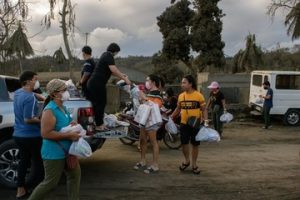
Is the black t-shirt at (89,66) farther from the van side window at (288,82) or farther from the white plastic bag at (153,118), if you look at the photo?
the van side window at (288,82)

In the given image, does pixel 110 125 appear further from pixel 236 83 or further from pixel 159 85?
pixel 236 83

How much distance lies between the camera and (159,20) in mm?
31703

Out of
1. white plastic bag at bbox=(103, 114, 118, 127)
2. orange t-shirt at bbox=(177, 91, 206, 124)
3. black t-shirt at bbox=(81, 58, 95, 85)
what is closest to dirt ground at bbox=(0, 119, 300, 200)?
white plastic bag at bbox=(103, 114, 118, 127)

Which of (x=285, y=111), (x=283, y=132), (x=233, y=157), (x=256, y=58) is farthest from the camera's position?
(x=256, y=58)

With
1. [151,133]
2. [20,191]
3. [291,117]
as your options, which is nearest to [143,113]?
[151,133]

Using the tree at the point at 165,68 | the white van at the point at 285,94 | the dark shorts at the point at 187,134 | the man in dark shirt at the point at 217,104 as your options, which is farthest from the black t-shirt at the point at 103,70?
the tree at the point at 165,68

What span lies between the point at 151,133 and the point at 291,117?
11846mm

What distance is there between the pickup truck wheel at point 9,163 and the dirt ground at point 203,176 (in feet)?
0.55

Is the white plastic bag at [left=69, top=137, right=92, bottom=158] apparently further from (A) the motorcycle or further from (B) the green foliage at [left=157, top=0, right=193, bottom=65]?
(B) the green foliage at [left=157, top=0, right=193, bottom=65]

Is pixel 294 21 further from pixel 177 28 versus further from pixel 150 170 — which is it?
pixel 150 170

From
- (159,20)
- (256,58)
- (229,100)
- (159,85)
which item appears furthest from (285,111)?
(256,58)

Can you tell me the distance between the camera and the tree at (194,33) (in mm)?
29859

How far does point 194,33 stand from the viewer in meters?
30.0

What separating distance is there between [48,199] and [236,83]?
18.0 metres
